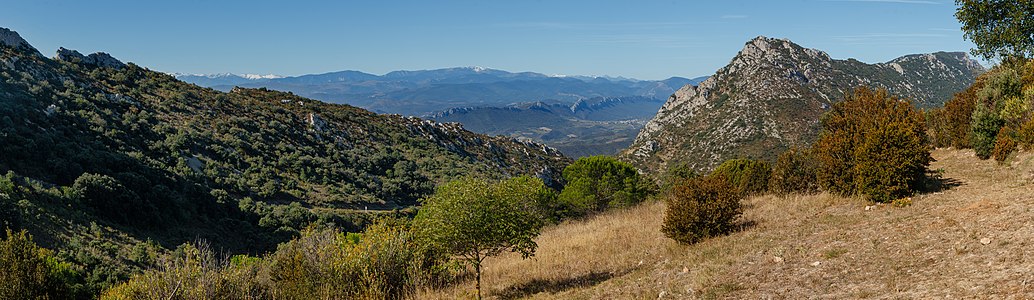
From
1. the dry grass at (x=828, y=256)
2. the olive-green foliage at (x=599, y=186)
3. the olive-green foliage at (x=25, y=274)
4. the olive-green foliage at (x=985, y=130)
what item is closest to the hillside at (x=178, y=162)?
the olive-green foliage at (x=25, y=274)

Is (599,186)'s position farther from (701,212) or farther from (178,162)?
(178,162)

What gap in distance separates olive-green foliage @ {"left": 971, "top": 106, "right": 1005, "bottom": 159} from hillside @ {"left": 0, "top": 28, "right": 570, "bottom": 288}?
2894cm

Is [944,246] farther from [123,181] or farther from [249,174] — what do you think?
[249,174]

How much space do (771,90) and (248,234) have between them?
110152mm

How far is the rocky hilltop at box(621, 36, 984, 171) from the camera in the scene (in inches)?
3733

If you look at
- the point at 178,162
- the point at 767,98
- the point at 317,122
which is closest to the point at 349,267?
the point at 178,162

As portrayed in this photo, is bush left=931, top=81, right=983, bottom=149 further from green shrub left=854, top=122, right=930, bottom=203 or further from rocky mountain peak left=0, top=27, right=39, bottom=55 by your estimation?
rocky mountain peak left=0, top=27, right=39, bottom=55

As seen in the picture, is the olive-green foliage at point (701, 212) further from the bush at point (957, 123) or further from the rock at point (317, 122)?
the rock at point (317, 122)

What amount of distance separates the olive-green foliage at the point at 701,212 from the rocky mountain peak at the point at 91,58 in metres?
69.8

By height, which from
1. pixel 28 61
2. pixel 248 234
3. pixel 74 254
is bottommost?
pixel 248 234

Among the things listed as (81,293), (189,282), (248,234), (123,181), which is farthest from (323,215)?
(189,282)

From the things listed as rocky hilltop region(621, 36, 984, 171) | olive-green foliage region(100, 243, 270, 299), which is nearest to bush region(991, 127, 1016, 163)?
olive-green foliage region(100, 243, 270, 299)

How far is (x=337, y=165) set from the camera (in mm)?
49500

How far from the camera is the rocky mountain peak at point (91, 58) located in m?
56.8
